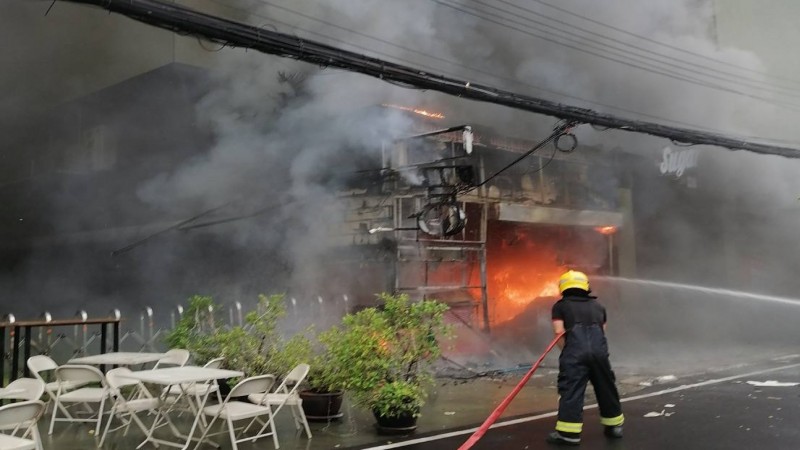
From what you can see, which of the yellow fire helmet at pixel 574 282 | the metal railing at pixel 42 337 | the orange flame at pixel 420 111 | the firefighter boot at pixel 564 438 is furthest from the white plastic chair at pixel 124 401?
the orange flame at pixel 420 111

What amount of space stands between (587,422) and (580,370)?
1.12 m

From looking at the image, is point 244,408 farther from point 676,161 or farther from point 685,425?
point 676,161

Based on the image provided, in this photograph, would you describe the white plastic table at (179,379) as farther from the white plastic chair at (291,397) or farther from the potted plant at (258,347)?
the potted plant at (258,347)

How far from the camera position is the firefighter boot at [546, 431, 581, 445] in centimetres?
507

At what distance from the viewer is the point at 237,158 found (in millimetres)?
10867

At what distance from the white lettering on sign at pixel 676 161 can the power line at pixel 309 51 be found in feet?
21.1

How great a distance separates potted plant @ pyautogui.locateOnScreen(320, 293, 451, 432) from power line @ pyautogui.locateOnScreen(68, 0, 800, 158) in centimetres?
282

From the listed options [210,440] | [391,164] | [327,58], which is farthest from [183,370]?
[391,164]

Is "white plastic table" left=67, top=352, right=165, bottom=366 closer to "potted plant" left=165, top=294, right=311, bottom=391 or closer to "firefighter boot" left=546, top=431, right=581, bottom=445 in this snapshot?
"potted plant" left=165, top=294, right=311, bottom=391

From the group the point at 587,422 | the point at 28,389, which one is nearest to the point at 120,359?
the point at 28,389

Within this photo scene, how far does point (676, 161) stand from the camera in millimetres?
16453

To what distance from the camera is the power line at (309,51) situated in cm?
557

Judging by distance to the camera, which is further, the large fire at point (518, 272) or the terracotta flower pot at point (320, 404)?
the large fire at point (518, 272)

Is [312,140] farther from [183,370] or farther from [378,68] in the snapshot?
[183,370]
